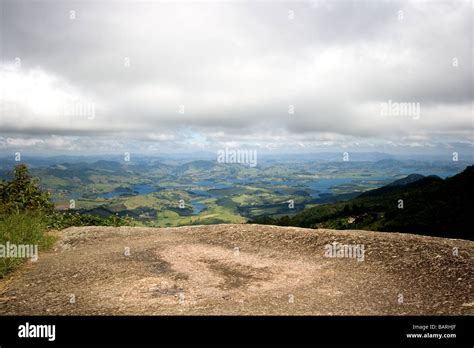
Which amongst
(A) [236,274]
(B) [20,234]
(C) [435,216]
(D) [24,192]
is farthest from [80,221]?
(C) [435,216]

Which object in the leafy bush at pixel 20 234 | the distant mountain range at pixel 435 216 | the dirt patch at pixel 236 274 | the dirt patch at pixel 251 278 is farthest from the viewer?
the distant mountain range at pixel 435 216

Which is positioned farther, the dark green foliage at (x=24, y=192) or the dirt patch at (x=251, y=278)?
the dark green foliage at (x=24, y=192)

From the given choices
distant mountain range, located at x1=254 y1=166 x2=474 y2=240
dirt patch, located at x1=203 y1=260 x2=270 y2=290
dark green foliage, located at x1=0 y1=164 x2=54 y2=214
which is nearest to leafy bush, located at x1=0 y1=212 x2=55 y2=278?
dark green foliage, located at x1=0 y1=164 x2=54 y2=214

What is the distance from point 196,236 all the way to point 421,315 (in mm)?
11173

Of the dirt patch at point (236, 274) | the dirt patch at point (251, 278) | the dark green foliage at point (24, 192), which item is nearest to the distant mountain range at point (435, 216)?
the dirt patch at point (251, 278)

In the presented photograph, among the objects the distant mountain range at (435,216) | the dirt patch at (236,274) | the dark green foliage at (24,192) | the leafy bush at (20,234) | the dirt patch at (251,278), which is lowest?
the distant mountain range at (435,216)

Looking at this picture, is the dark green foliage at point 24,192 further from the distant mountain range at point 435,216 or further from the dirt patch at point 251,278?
the distant mountain range at point 435,216

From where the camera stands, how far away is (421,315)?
777 cm

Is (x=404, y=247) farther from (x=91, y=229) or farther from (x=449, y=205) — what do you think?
(x=449, y=205)

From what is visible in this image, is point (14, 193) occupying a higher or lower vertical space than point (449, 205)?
higher

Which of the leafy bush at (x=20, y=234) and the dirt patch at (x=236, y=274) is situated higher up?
the leafy bush at (x=20, y=234)

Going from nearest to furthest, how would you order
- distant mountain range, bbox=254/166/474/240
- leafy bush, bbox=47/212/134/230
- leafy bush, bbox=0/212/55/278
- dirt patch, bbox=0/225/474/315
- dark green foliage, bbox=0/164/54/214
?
dirt patch, bbox=0/225/474/315, leafy bush, bbox=0/212/55/278, leafy bush, bbox=47/212/134/230, dark green foliage, bbox=0/164/54/214, distant mountain range, bbox=254/166/474/240

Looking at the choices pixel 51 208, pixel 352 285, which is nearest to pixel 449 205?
pixel 352 285

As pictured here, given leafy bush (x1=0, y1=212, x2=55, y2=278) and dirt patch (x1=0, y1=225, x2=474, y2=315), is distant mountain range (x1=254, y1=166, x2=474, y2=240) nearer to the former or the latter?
dirt patch (x1=0, y1=225, x2=474, y2=315)
